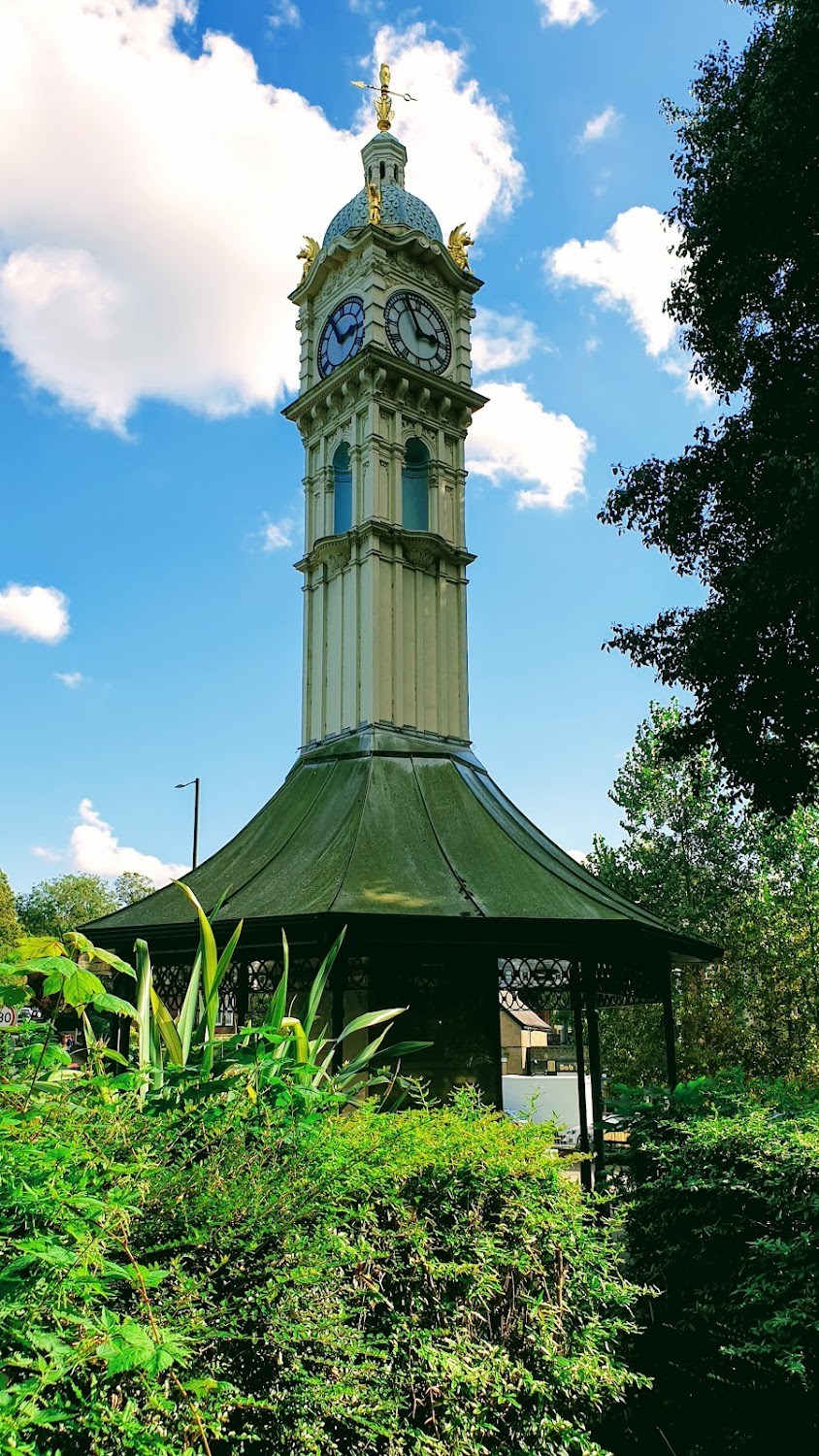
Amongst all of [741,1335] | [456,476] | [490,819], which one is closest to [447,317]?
[456,476]

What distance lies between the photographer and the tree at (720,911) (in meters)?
19.2

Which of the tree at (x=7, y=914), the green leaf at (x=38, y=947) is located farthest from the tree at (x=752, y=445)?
the tree at (x=7, y=914)

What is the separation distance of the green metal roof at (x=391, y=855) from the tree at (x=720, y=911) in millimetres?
6171

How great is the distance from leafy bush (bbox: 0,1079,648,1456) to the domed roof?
53.6ft

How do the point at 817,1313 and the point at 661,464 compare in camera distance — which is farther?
the point at 661,464

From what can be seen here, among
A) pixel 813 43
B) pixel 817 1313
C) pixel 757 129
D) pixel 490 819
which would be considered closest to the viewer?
Result: pixel 817 1313

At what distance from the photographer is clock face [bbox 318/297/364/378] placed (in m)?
15.8

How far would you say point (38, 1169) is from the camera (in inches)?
87.1

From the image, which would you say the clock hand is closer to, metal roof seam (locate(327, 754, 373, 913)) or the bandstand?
the bandstand

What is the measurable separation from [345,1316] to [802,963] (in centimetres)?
1857

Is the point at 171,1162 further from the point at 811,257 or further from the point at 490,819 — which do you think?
the point at 811,257

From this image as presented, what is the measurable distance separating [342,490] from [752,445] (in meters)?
6.86

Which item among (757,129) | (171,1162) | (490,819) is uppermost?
(757,129)

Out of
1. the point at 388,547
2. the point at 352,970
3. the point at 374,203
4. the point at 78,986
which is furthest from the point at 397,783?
the point at 78,986
